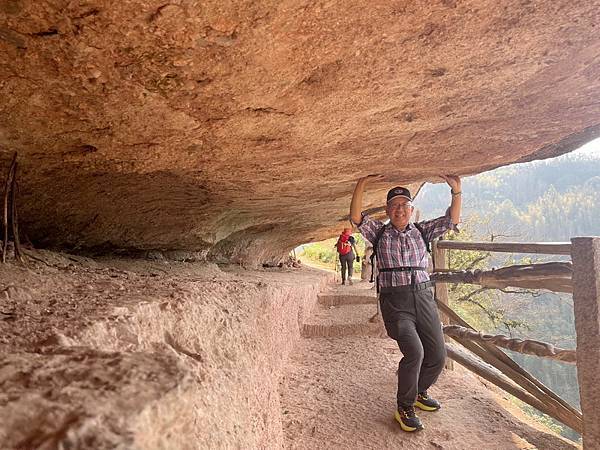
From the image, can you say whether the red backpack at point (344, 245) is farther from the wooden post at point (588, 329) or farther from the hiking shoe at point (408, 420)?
the wooden post at point (588, 329)

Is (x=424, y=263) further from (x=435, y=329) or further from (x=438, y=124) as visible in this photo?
(x=438, y=124)

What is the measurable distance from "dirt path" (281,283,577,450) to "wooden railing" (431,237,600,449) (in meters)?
0.24

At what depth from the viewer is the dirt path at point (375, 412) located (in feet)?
8.86

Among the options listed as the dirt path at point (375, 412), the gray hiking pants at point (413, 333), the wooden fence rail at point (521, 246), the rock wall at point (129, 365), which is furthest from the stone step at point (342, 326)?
the rock wall at point (129, 365)

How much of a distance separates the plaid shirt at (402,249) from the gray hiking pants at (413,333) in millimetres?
68

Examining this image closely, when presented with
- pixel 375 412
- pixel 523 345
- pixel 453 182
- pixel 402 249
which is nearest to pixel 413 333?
pixel 402 249

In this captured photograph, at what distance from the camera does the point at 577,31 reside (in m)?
1.90

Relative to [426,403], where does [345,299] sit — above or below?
above

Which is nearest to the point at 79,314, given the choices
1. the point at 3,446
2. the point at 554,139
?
the point at 3,446

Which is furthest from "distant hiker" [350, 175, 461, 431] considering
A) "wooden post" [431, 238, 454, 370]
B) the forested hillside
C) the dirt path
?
the forested hillside

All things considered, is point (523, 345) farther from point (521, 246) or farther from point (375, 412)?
point (375, 412)

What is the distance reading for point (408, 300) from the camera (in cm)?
285

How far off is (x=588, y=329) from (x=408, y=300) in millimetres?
1066

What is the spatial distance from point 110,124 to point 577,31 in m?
2.55
